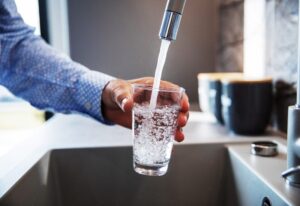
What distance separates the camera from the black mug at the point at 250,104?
2.89ft

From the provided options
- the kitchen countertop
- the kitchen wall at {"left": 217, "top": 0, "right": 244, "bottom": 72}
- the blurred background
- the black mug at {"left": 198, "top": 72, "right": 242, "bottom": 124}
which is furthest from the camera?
the blurred background

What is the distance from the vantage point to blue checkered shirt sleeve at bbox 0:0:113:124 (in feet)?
2.96

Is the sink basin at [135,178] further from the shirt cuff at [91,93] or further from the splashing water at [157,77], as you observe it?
the splashing water at [157,77]

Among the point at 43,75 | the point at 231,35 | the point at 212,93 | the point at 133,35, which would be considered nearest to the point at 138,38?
the point at 133,35

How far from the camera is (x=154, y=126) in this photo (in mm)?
540

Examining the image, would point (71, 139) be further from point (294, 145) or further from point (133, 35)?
point (133, 35)

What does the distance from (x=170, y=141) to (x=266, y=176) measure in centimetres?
18

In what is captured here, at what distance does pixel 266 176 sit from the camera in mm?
613

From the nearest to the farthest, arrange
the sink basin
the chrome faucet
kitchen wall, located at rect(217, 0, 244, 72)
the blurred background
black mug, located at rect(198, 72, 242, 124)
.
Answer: the chrome faucet
the sink basin
black mug, located at rect(198, 72, 242, 124)
kitchen wall, located at rect(217, 0, 244, 72)
the blurred background

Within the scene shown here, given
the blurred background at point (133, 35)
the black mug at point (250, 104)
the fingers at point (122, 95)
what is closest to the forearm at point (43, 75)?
the fingers at point (122, 95)

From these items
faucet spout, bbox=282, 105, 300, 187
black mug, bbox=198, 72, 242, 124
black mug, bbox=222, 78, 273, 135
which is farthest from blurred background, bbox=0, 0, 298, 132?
faucet spout, bbox=282, 105, 300, 187

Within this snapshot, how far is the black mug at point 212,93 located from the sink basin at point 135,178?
0.81 ft

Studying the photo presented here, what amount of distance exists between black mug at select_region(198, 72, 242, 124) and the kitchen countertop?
3cm

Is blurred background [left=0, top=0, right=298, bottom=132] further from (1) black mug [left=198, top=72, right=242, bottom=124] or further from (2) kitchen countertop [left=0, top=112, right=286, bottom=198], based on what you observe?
(2) kitchen countertop [left=0, top=112, right=286, bottom=198]
